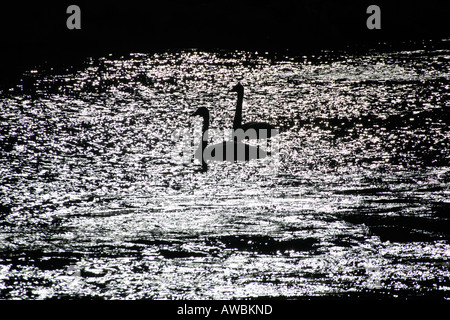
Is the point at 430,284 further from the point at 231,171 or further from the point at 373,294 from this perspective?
the point at 231,171

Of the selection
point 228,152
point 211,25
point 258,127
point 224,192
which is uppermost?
point 211,25

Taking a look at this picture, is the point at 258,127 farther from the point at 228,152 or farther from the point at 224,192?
the point at 224,192

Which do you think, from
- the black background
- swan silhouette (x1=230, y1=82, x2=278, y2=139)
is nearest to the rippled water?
swan silhouette (x1=230, y1=82, x2=278, y2=139)

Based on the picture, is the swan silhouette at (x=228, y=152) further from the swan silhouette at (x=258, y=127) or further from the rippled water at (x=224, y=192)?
the swan silhouette at (x=258, y=127)

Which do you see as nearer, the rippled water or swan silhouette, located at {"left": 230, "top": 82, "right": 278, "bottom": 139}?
the rippled water

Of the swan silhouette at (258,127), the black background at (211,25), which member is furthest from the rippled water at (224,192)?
the black background at (211,25)

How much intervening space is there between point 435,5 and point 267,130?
19490mm

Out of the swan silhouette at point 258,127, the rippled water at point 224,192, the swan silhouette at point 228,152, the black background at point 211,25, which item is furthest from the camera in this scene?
the black background at point 211,25

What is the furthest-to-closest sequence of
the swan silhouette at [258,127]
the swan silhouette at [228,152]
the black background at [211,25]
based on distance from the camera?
1. the black background at [211,25]
2. the swan silhouette at [258,127]
3. the swan silhouette at [228,152]

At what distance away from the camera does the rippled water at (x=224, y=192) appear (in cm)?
762

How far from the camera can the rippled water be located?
300 inches

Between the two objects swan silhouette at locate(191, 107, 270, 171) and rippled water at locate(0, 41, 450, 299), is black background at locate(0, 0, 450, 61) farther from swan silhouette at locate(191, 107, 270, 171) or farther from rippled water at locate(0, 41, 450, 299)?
swan silhouette at locate(191, 107, 270, 171)

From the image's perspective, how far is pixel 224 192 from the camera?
10.4 metres

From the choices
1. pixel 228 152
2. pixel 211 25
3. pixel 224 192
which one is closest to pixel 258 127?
pixel 228 152
